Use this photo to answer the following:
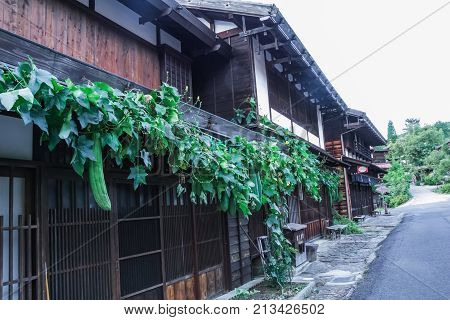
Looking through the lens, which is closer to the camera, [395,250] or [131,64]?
[131,64]

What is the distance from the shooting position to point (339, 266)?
32.5ft

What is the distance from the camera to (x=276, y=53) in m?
11.5

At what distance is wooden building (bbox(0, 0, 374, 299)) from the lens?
375cm

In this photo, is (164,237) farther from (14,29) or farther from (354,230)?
(354,230)

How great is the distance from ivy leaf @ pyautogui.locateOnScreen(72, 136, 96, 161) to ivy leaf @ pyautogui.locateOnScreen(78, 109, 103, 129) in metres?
0.25

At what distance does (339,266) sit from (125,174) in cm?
706

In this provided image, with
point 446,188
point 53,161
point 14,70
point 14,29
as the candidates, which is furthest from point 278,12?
point 446,188

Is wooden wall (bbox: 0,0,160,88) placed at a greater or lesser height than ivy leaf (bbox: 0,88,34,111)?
greater

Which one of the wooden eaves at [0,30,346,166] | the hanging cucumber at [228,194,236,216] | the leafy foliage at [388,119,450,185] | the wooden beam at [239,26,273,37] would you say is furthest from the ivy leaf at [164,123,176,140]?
the leafy foliage at [388,119,450,185]

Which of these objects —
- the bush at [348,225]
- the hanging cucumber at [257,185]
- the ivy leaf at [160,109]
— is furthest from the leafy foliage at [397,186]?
the ivy leaf at [160,109]

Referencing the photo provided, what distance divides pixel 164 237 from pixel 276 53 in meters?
7.74

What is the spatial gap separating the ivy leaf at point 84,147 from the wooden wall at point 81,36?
8.62ft

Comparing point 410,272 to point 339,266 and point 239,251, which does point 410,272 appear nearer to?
point 339,266

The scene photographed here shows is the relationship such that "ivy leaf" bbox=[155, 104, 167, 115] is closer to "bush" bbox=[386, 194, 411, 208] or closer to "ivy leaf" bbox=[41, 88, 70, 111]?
"ivy leaf" bbox=[41, 88, 70, 111]
